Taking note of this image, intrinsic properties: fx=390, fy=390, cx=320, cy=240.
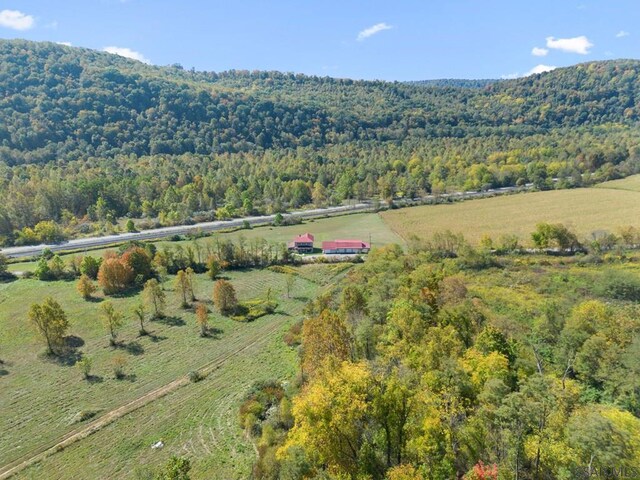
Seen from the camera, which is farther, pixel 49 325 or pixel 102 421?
pixel 49 325

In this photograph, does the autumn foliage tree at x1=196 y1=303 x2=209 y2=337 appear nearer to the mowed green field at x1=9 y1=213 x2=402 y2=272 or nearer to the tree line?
the tree line

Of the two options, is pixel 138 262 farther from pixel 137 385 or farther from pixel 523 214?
pixel 523 214

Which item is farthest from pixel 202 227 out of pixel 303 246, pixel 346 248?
pixel 346 248

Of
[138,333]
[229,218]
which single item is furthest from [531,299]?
[229,218]

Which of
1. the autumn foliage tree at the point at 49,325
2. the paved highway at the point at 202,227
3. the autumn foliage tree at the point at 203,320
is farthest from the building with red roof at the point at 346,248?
the autumn foliage tree at the point at 49,325

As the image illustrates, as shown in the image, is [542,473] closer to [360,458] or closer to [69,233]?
[360,458]

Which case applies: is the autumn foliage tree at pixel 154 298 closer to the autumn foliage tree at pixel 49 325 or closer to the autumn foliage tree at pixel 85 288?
the autumn foliage tree at pixel 49 325

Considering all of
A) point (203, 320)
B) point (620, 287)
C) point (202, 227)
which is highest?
point (202, 227)
